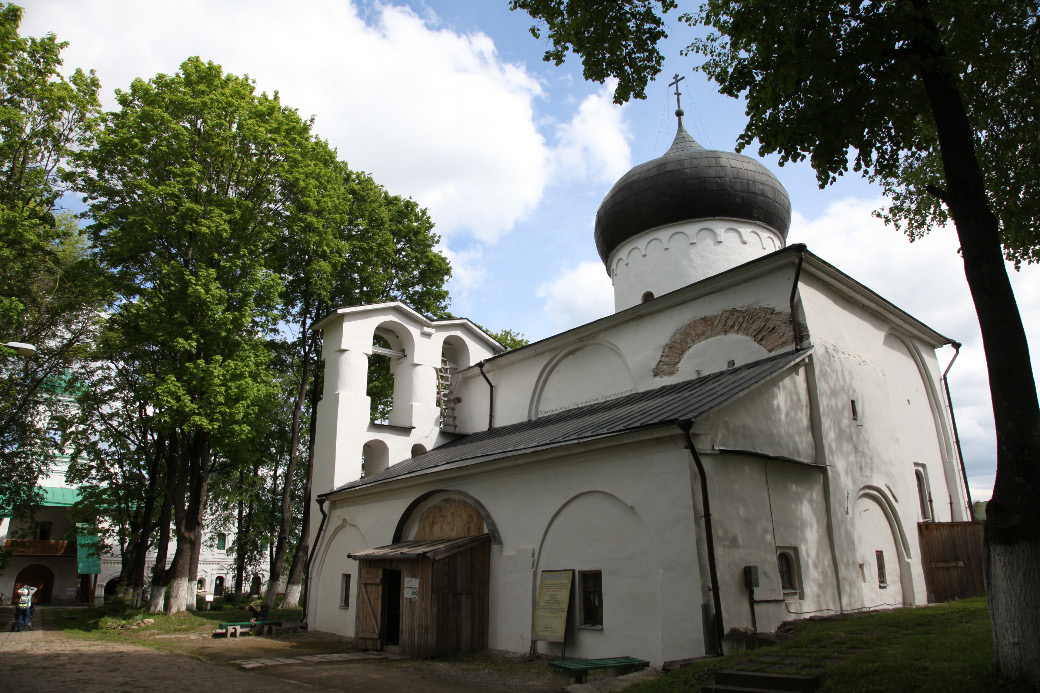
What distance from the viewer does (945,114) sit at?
699 cm

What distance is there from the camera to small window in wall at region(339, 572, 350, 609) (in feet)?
49.2

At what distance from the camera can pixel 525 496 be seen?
11.0m

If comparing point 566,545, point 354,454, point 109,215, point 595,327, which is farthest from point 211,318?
point 566,545

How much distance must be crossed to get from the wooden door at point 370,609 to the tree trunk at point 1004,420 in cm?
945

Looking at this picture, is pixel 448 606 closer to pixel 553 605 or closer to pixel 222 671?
pixel 553 605

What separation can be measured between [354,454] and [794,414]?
427 inches

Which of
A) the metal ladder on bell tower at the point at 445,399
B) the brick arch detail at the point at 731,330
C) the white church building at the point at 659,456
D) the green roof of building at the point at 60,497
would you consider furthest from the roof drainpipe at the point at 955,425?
the green roof of building at the point at 60,497

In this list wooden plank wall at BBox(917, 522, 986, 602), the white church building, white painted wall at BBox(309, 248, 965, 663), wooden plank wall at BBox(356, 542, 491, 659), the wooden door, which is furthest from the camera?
the wooden door

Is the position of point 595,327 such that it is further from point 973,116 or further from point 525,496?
point 973,116

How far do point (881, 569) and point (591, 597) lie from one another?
18.0ft

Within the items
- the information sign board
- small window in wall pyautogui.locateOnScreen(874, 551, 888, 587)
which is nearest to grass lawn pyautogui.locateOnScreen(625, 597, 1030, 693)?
small window in wall pyautogui.locateOnScreen(874, 551, 888, 587)

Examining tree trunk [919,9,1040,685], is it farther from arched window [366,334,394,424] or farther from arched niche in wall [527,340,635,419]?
arched window [366,334,394,424]

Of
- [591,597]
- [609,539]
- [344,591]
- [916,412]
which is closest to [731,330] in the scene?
[916,412]

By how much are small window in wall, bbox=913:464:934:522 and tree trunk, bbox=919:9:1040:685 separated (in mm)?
8300
